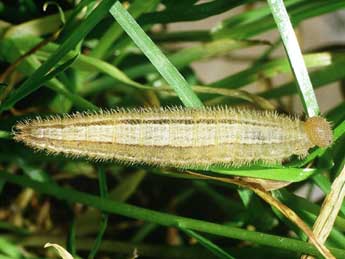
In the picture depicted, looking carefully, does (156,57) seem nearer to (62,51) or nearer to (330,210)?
(62,51)

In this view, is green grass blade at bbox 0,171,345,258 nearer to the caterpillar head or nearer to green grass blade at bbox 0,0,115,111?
the caterpillar head

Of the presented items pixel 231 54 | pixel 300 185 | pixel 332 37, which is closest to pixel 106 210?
pixel 300 185

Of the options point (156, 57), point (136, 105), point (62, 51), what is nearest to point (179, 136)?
point (156, 57)

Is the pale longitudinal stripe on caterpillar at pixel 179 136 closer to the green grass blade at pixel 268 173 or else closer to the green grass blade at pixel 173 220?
the green grass blade at pixel 268 173

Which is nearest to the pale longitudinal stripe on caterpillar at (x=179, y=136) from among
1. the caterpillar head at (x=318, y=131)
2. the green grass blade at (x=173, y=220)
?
the caterpillar head at (x=318, y=131)

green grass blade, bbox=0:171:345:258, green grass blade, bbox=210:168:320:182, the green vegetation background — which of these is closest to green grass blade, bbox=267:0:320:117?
the green vegetation background

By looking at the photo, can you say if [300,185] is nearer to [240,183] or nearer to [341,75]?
[341,75]
